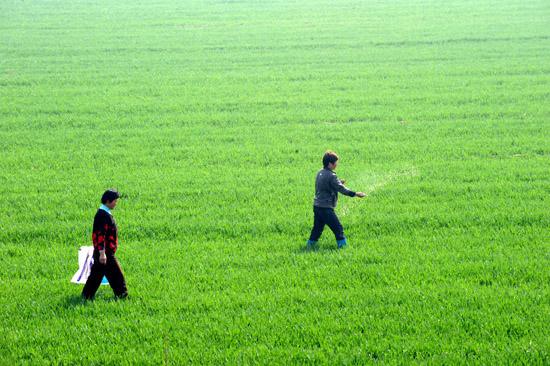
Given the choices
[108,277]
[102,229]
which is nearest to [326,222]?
[108,277]

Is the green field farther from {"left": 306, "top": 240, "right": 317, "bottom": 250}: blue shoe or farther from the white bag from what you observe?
the white bag

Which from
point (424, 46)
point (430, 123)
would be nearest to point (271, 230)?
point (430, 123)

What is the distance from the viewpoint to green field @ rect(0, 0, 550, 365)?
9.47m

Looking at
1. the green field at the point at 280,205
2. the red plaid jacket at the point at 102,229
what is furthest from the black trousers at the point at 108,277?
the green field at the point at 280,205

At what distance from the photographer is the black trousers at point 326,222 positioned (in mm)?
12078

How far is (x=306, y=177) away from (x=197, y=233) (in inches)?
154

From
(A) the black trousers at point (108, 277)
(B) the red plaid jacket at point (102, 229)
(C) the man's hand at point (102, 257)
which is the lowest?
(A) the black trousers at point (108, 277)

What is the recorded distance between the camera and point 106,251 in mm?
10266

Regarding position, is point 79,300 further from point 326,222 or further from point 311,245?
point 326,222

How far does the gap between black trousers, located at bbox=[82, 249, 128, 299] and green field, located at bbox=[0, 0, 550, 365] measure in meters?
0.28

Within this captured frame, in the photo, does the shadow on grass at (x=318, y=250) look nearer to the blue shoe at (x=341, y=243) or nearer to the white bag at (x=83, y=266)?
the blue shoe at (x=341, y=243)

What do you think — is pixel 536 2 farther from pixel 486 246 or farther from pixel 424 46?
pixel 486 246

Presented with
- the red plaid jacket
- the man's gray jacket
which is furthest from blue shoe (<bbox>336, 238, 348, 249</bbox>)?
the red plaid jacket

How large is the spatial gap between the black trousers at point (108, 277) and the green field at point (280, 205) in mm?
284
